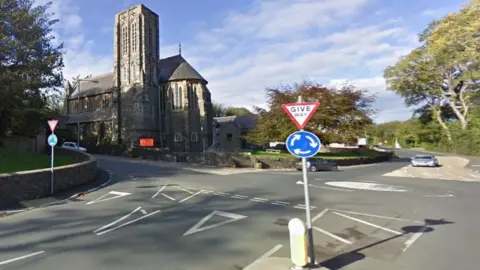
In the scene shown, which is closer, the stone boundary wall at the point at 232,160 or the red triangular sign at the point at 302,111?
the red triangular sign at the point at 302,111

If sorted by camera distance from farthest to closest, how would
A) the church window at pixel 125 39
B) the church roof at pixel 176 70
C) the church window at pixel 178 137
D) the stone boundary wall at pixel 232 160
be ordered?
1. the church window at pixel 125 39
2. the church roof at pixel 176 70
3. the church window at pixel 178 137
4. the stone boundary wall at pixel 232 160

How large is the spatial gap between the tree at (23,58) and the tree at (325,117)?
75.7 feet

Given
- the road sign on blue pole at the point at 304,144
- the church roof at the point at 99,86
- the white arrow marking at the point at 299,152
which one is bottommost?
the white arrow marking at the point at 299,152

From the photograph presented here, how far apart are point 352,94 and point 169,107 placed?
27844 mm

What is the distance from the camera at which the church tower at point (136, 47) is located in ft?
161

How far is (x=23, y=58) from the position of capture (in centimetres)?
2273

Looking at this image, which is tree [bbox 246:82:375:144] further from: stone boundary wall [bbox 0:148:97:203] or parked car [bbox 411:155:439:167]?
stone boundary wall [bbox 0:148:97:203]

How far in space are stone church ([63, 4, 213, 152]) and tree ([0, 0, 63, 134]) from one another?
23.3 m

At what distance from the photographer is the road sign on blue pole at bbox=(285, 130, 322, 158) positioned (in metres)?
5.78

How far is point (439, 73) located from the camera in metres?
51.6

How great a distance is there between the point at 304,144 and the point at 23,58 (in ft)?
79.8

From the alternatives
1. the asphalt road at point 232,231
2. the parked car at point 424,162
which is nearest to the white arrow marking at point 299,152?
the asphalt road at point 232,231

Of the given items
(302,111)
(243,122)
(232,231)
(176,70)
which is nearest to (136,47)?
(176,70)

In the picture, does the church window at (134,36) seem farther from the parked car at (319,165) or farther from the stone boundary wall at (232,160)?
the parked car at (319,165)
